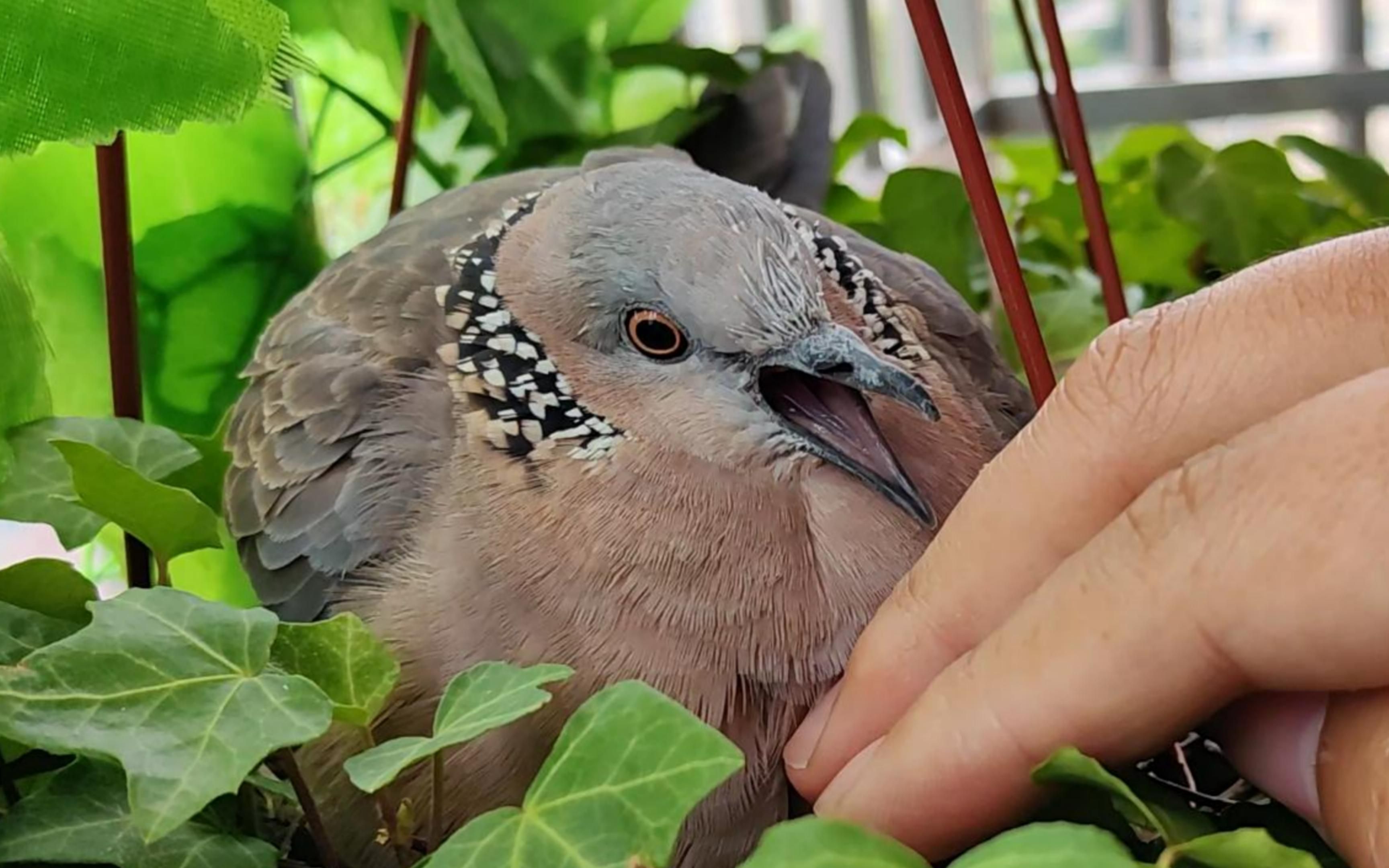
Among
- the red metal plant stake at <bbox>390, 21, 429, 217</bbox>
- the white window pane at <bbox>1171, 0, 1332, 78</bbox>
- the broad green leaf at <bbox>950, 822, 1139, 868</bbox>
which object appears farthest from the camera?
the white window pane at <bbox>1171, 0, 1332, 78</bbox>

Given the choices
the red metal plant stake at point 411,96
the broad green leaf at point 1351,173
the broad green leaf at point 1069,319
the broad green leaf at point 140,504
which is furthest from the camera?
the broad green leaf at point 1351,173

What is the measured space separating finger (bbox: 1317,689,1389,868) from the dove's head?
7.7 inches

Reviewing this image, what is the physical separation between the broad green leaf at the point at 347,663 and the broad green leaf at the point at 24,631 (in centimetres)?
11

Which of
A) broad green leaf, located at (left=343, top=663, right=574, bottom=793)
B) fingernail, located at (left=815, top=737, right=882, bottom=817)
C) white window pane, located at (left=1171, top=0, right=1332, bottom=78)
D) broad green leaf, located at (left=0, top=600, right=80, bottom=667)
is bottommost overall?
fingernail, located at (left=815, top=737, right=882, bottom=817)

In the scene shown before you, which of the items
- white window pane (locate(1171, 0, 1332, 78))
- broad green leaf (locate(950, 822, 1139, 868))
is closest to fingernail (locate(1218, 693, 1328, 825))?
broad green leaf (locate(950, 822, 1139, 868))

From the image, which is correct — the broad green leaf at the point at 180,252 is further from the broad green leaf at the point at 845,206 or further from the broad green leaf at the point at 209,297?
the broad green leaf at the point at 845,206

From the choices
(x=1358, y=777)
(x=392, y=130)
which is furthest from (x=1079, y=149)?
(x=392, y=130)

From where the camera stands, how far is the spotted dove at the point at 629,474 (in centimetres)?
56

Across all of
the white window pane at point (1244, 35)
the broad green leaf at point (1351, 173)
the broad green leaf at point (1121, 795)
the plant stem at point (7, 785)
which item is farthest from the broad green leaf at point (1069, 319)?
the white window pane at point (1244, 35)

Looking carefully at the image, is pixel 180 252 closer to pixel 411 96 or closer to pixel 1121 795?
pixel 411 96

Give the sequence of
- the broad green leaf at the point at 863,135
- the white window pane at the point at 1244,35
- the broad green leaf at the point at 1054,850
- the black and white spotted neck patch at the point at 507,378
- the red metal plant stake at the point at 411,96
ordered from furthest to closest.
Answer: the white window pane at the point at 1244,35 → the broad green leaf at the point at 863,135 → the red metal plant stake at the point at 411,96 → the black and white spotted neck patch at the point at 507,378 → the broad green leaf at the point at 1054,850

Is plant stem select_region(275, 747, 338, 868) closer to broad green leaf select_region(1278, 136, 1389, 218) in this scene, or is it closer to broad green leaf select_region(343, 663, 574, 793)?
broad green leaf select_region(343, 663, 574, 793)

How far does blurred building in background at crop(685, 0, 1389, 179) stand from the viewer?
2.33m

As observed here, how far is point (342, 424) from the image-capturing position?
66 centimetres
